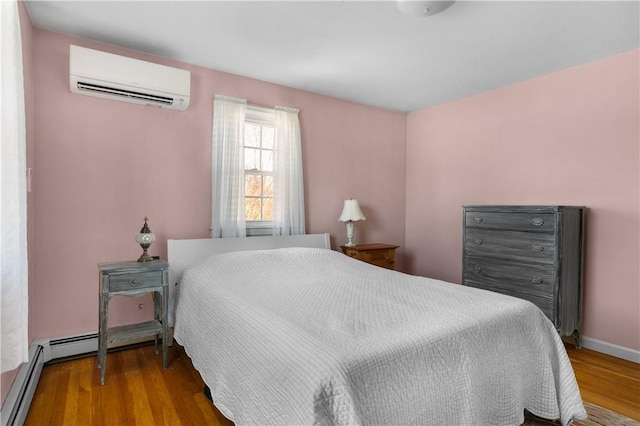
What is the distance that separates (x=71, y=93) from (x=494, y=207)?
3418 mm

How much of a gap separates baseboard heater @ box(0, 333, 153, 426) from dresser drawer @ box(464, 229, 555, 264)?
9.52 ft

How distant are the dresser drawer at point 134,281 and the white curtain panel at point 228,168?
697mm

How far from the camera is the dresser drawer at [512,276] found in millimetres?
2727

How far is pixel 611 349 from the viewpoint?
277 cm

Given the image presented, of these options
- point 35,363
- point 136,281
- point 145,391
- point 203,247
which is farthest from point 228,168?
point 35,363

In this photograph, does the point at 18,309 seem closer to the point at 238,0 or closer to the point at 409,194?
the point at 238,0

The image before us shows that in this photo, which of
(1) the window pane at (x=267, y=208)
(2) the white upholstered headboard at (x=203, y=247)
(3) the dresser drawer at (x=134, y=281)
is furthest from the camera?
(1) the window pane at (x=267, y=208)

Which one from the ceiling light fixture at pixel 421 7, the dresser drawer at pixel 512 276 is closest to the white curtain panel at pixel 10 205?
the ceiling light fixture at pixel 421 7

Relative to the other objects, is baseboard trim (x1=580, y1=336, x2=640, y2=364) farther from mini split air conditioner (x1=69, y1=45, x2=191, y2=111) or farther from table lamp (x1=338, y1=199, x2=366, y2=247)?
mini split air conditioner (x1=69, y1=45, x2=191, y2=111)

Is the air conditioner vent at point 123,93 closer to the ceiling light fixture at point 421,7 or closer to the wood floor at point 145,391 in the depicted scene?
the ceiling light fixture at point 421,7

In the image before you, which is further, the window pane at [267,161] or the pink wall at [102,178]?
the window pane at [267,161]

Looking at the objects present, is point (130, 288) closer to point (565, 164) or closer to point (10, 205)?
point (10, 205)

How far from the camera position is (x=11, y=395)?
178 cm

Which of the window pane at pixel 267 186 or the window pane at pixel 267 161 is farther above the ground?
the window pane at pixel 267 161
